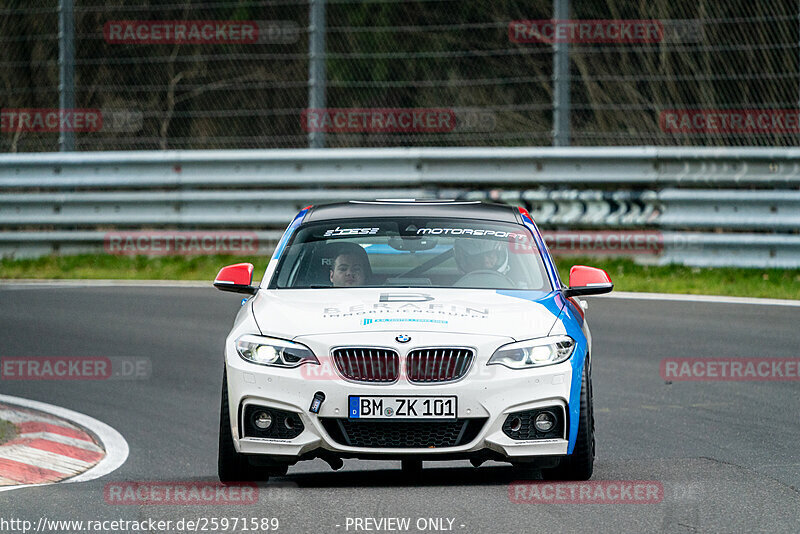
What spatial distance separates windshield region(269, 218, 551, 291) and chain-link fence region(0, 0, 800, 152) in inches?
295

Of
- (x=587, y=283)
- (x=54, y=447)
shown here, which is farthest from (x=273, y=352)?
(x=54, y=447)

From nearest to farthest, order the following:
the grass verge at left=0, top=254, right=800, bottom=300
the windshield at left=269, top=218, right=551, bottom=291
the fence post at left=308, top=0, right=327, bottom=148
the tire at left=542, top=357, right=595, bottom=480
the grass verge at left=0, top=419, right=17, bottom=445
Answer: the tire at left=542, top=357, right=595, bottom=480, the windshield at left=269, top=218, right=551, bottom=291, the grass verge at left=0, top=419, right=17, bottom=445, the grass verge at left=0, top=254, right=800, bottom=300, the fence post at left=308, top=0, right=327, bottom=148

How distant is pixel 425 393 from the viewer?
20.9 ft

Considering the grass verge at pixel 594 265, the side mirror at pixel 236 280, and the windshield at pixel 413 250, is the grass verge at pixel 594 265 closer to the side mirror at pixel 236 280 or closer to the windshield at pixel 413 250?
the windshield at pixel 413 250

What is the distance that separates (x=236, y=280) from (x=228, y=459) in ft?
3.93

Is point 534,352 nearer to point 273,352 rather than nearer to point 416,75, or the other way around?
point 273,352

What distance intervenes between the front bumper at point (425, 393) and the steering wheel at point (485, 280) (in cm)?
106

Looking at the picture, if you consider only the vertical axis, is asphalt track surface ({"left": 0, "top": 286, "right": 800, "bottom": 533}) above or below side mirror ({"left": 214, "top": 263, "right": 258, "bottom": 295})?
below

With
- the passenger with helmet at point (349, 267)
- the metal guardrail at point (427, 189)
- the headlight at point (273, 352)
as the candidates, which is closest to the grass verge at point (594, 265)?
the metal guardrail at point (427, 189)

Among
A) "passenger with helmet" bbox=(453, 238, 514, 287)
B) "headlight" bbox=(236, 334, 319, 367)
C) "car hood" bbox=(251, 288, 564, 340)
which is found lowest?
"headlight" bbox=(236, 334, 319, 367)

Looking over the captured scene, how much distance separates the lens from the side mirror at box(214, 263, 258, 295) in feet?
24.9

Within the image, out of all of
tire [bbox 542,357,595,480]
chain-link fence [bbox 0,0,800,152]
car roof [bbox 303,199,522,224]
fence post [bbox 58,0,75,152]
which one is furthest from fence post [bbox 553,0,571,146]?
tire [bbox 542,357,595,480]

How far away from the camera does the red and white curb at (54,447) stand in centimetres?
785

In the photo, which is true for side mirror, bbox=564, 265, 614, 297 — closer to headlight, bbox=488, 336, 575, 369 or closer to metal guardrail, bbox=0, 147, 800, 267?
headlight, bbox=488, 336, 575, 369
